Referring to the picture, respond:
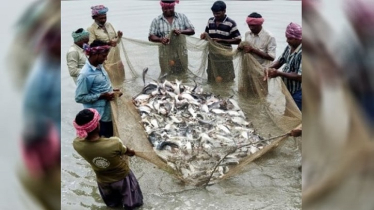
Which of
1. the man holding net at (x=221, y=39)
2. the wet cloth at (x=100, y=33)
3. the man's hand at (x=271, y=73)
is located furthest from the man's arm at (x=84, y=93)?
the man holding net at (x=221, y=39)

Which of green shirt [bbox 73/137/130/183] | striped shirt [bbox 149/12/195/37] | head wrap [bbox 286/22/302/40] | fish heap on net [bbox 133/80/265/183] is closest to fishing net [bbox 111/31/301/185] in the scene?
fish heap on net [bbox 133/80/265/183]

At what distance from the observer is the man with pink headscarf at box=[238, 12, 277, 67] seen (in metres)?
6.79

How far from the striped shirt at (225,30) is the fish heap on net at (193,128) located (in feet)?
3.31

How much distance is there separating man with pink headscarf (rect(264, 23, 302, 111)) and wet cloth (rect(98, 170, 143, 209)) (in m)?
2.24

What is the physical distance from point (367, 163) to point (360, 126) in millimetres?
336

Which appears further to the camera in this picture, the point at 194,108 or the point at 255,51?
the point at 255,51

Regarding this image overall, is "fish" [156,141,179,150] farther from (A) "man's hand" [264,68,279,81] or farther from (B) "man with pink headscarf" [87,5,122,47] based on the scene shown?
(B) "man with pink headscarf" [87,5,122,47]

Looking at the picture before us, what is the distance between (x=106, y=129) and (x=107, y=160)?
1.11 meters

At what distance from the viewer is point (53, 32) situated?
4031 millimetres

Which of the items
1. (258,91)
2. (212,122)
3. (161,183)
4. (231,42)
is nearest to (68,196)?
(161,183)

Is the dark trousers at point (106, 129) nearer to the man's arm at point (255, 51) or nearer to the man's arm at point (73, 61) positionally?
the man's arm at point (73, 61)

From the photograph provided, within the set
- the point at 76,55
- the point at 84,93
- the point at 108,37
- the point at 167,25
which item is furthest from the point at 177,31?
the point at 84,93

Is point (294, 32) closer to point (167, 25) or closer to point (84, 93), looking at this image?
point (84, 93)

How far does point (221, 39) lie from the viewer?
7676mm
